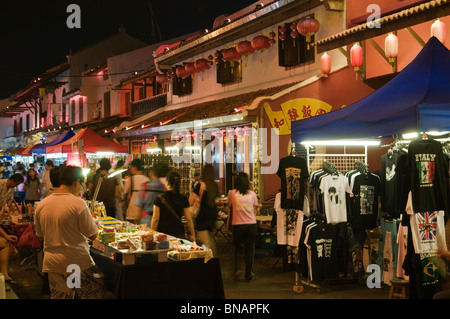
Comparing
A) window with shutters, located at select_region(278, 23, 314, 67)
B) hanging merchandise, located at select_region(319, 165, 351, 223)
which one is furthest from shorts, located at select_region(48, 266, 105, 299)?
window with shutters, located at select_region(278, 23, 314, 67)

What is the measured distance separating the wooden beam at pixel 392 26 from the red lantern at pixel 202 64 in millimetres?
7910

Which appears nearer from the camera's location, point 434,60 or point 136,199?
point 434,60

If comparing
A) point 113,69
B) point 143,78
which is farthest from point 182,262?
point 113,69

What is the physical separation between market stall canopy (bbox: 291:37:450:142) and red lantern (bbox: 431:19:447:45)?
2.44 meters

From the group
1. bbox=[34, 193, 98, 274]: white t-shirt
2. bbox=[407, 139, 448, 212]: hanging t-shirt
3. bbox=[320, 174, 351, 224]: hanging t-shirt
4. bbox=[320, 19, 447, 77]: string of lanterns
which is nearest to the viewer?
bbox=[34, 193, 98, 274]: white t-shirt

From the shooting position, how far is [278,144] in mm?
14305

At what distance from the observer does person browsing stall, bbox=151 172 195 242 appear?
25.7 feet

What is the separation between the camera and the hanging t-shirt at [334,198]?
8.42 m

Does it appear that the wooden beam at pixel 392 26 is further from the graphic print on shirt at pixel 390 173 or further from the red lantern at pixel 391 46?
the graphic print on shirt at pixel 390 173

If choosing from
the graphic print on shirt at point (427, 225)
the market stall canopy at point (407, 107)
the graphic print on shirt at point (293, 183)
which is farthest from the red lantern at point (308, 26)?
the graphic print on shirt at point (427, 225)

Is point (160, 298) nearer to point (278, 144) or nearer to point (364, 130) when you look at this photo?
point (364, 130)

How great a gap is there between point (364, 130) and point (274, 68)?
9203 mm

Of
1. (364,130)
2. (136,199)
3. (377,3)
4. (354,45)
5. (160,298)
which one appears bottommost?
(160,298)

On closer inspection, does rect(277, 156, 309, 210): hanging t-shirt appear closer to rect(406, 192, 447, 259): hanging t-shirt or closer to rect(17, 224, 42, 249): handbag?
rect(406, 192, 447, 259): hanging t-shirt
